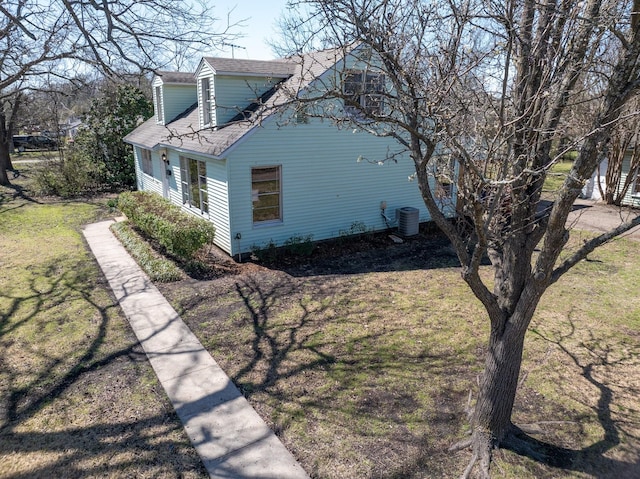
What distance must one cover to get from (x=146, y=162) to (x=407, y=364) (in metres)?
15.8

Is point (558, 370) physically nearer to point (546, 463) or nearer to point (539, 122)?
point (546, 463)

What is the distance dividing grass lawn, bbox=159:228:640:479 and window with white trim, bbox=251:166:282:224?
177cm

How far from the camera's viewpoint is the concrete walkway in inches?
179

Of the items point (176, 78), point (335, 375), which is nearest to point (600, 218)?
point (335, 375)

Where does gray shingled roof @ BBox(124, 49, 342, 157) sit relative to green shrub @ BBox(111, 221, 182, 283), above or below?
above

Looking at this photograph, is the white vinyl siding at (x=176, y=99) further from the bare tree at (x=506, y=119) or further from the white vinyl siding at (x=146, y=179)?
the bare tree at (x=506, y=119)

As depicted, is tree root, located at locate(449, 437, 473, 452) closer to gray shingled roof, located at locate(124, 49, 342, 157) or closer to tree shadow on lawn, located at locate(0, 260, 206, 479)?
tree shadow on lawn, located at locate(0, 260, 206, 479)

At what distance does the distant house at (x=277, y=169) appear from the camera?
10.8m

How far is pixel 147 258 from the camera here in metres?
11.0

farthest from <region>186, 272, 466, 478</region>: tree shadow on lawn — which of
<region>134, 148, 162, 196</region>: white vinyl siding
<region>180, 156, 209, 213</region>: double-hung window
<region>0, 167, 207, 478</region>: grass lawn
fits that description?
<region>134, 148, 162, 196</region>: white vinyl siding

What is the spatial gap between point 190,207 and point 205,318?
667cm

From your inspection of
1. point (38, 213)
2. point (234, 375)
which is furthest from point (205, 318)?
point (38, 213)

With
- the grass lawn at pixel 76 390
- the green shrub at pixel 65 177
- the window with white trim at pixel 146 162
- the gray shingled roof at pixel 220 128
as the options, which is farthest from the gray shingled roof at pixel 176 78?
the grass lawn at pixel 76 390

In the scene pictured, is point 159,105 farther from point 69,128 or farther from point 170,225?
point 69,128
